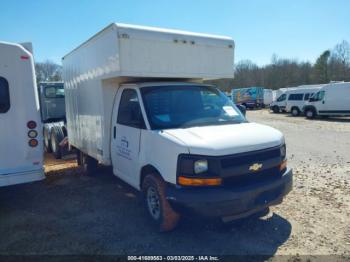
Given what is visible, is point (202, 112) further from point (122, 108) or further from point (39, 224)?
point (39, 224)

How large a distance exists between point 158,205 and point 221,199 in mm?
1172

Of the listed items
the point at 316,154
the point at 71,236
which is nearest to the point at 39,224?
the point at 71,236

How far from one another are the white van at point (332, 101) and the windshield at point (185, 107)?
1916 cm

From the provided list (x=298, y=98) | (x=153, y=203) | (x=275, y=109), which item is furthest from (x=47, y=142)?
(x=275, y=109)

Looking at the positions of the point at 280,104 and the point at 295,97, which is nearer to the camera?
the point at 295,97

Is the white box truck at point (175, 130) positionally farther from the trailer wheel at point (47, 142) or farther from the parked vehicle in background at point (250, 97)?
the parked vehicle in background at point (250, 97)

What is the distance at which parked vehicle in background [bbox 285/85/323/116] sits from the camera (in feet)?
83.8

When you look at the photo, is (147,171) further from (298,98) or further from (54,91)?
(298,98)

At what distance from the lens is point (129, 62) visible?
4.57m

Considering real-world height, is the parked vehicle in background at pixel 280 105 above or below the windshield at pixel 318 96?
below

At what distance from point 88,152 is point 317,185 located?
203 inches

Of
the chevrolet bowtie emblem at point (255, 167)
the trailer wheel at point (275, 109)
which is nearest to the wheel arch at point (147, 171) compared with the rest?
the chevrolet bowtie emblem at point (255, 167)

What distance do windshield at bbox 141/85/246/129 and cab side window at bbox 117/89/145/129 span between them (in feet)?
0.58

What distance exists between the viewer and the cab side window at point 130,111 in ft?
14.9
